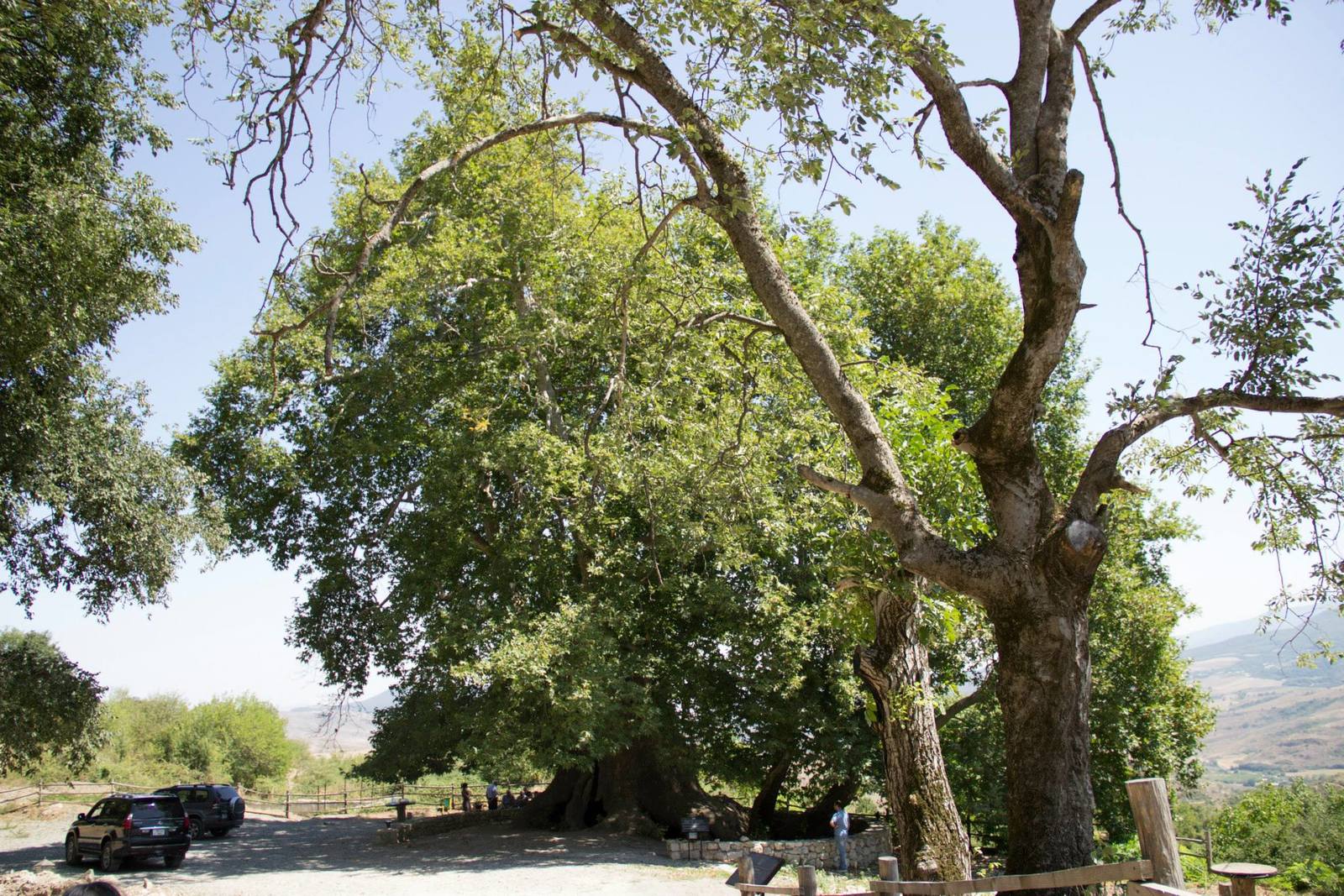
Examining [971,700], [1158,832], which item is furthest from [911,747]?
[971,700]

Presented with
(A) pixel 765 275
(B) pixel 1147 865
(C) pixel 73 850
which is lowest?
(C) pixel 73 850

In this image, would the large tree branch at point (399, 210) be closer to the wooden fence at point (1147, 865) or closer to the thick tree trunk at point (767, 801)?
the wooden fence at point (1147, 865)

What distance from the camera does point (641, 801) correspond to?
20.8m

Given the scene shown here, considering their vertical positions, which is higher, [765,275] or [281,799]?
[765,275]

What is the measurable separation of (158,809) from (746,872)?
1519 centimetres

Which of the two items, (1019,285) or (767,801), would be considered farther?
(767,801)

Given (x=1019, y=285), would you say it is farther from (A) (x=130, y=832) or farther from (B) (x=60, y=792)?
(B) (x=60, y=792)

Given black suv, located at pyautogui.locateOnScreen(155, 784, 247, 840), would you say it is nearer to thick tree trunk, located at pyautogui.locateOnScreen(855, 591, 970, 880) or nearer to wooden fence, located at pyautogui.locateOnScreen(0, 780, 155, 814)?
wooden fence, located at pyautogui.locateOnScreen(0, 780, 155, 814)

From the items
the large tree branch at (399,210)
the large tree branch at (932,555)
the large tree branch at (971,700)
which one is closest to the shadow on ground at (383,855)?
the large tree branch at (971,700)

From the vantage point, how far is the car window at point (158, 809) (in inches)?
696

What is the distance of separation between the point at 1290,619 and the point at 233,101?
8.78 m

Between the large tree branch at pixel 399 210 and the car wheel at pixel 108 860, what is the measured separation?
1664 centimetres

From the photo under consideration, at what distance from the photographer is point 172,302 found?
45.9ft

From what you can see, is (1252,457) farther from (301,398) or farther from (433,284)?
(301,398)
